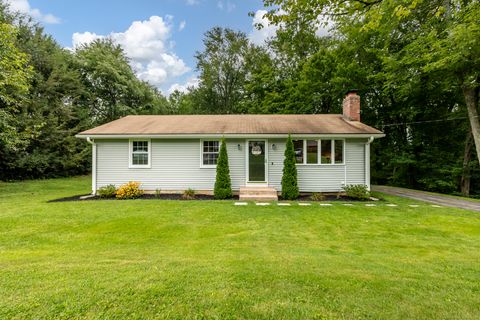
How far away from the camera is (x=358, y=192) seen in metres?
8.68

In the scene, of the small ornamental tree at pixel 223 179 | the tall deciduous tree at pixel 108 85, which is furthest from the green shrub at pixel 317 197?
the tall deciduous tree at pixel 108 85

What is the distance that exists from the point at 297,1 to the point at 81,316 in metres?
4.88

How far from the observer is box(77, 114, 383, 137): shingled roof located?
30.5 ft

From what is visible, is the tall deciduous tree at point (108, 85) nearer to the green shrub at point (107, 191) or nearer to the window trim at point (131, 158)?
the window trim at point (131, 158)

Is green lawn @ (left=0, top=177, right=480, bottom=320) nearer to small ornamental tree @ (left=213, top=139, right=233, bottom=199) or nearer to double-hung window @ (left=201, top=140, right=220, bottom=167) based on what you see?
small ornamental tree @ (left=213, top=139, right=233, bottom=199)

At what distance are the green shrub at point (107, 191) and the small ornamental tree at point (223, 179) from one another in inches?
157

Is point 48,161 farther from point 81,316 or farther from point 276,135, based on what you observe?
point 81,316

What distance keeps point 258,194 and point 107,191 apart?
582cm

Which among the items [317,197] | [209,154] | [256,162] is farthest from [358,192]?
[209,154]

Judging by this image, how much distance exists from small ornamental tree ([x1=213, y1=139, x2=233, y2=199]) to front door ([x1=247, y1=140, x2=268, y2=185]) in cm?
108

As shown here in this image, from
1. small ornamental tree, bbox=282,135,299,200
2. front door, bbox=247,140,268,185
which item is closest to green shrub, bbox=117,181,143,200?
front door, bbox=247,140,268,185

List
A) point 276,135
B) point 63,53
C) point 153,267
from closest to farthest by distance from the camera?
point 153,267 < point 276,135 < point 63,53

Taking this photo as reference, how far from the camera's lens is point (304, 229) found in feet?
16.8

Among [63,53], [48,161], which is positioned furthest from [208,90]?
[48,161]
